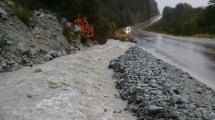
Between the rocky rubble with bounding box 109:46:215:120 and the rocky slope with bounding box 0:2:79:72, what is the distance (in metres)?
4.54

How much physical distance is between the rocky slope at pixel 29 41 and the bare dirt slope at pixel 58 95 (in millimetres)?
1013

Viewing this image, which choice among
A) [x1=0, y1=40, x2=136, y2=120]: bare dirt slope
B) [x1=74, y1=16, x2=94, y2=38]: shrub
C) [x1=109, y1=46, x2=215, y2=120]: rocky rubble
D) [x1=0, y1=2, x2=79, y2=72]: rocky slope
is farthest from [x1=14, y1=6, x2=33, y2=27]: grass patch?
[x1=74, y1=16, x2=94, y2=38]: shrub

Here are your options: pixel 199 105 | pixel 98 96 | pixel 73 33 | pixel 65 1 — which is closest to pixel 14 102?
pixel 98 96

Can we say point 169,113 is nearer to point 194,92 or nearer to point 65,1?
point 194,92

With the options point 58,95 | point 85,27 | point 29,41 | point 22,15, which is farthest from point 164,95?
point 85,27

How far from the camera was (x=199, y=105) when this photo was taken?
10.5 meters

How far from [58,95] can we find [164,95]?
3.31 m

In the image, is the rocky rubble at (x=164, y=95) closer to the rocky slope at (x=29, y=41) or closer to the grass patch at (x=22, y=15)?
the rocky slope at (x=29, y=41)

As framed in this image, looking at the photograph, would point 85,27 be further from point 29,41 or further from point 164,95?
point 164,95

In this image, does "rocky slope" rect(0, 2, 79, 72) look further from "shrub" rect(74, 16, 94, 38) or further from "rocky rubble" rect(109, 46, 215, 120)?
"shrub" rect(74, 16, 94, 38)

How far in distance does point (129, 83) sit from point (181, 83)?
6.64 ft

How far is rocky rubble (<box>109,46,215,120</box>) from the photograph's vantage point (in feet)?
31.5

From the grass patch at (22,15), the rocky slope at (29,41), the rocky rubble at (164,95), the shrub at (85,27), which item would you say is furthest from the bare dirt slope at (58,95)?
the shrub at (85,27)

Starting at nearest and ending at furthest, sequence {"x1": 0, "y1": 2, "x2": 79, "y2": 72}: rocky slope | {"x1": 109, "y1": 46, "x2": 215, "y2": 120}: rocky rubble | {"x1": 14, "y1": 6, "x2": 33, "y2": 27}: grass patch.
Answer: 1. {"x1": 109, "y1": 46, "x2": 215, "y2": 120}: rocky rubble
2. {"x1": 0, "y1": 2, "x2": 79, "y2": 72}: rocky slope
3. {"x1": 14, "y1": 6, "x2": 33, "y2": 27}: grass patch
